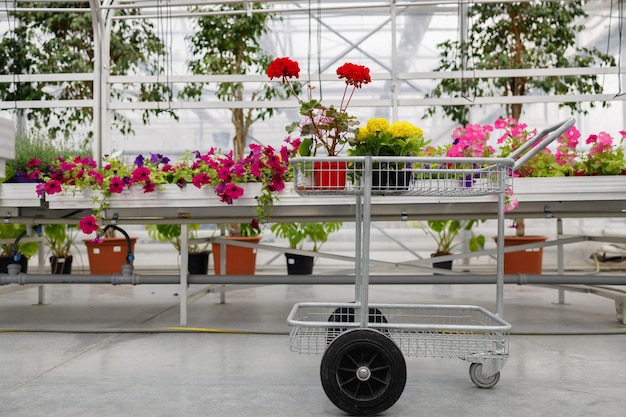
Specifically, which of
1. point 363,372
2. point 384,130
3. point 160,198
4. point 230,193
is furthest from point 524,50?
point 363,372

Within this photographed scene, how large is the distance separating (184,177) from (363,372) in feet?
4.87

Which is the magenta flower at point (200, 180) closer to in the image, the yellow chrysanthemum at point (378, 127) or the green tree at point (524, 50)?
the yellow chrysanthemum at point (378, 127)

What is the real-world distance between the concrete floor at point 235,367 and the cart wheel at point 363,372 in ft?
0.25

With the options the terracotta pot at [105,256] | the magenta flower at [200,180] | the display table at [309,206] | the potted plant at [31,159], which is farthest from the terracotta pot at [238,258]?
the magenta flower at [200,180]

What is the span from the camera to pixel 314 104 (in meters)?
2.27

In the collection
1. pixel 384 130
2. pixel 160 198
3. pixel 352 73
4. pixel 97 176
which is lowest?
pixel 160 198

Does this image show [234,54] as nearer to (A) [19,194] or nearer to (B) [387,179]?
(A) [19,194]

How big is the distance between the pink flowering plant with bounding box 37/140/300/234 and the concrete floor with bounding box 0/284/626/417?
603 millimetres

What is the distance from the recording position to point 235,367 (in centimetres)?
262

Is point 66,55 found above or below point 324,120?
Result: above

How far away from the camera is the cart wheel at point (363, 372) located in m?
2.01

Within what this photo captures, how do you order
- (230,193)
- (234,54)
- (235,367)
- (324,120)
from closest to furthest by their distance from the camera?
(324,120), (235,367), (230,193), (234,54)

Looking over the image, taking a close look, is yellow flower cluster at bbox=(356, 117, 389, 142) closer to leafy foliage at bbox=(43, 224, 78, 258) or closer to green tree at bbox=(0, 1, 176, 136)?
green tree at bbox=(0, 1, 176, 136)

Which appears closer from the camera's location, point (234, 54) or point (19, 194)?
point (19, 194)
